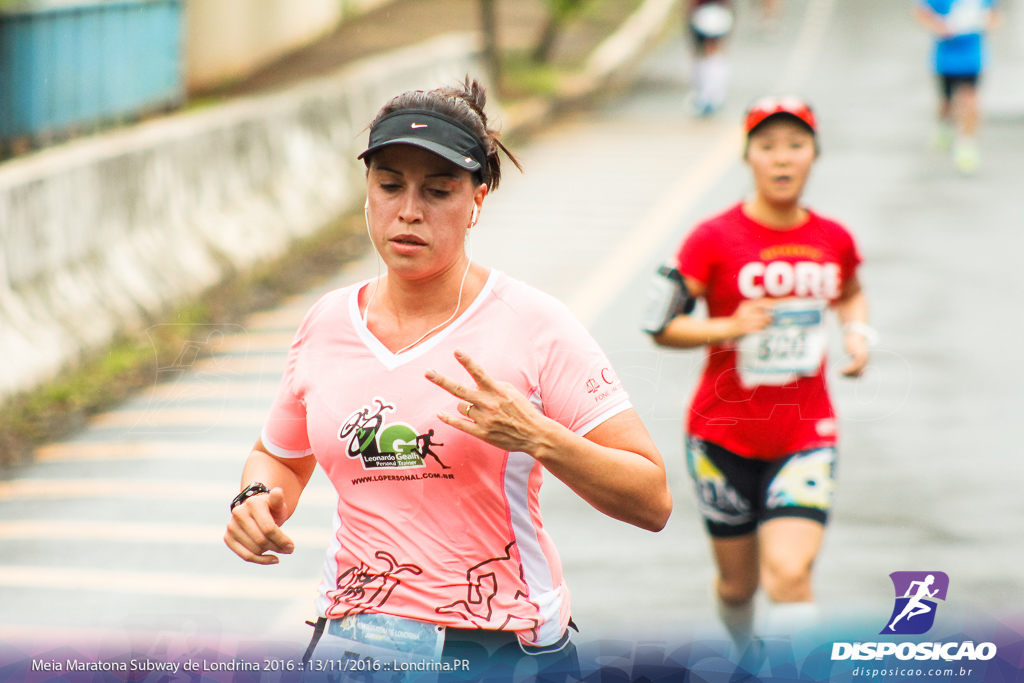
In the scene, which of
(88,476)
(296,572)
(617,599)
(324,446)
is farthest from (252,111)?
(324,446)

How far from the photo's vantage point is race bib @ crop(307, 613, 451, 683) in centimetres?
262

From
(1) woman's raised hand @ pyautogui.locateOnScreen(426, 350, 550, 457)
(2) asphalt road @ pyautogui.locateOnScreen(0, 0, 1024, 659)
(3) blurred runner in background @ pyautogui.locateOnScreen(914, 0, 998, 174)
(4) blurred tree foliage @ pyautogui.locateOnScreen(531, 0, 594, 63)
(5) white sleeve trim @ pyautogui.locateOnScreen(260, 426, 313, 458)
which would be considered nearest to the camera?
(1) woman's raised hand @ pyautogui.locateOnScreen(426, 350, 550, 457)

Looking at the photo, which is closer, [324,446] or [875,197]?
[324,446]

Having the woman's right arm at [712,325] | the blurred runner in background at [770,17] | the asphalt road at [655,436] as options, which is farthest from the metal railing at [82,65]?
the blurred runner in background at [770,17]

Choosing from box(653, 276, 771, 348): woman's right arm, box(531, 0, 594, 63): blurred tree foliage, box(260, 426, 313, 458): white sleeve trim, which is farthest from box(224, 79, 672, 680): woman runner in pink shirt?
box(531, 0, 594, 63): blurred tree foliage

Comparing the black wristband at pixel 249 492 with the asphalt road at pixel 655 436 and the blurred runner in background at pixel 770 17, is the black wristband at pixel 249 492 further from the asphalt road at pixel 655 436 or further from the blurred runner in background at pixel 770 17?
the blurred runner in background at pixel 770 17

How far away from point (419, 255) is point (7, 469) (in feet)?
15.7

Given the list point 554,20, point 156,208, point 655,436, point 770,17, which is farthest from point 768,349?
point 770,17

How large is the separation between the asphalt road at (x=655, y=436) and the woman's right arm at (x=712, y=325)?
274 millimetres

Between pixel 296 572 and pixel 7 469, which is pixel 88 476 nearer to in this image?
pixel 7 469

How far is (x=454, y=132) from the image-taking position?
2.59m

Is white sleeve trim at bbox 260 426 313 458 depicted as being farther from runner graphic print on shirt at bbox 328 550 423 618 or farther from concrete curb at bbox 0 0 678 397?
concrete curb at bbox 0 0 678 397

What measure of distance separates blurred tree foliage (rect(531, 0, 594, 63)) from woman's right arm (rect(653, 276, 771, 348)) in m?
15.3

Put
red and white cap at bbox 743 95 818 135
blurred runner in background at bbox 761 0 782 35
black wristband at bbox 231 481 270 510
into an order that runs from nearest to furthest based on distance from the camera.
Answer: black wristband at bbox 231 481 270 510 < red and white cap at bbox 743 95 818 135 < blurred runner in background at bbox 761 0 782 35
